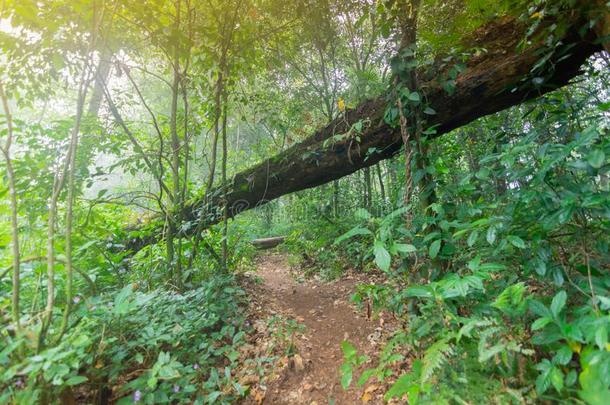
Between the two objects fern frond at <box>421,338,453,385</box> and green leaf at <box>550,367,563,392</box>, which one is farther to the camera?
fern frond at <box>421,338,453,385</box>

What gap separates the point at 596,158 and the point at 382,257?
A: 1.13 m

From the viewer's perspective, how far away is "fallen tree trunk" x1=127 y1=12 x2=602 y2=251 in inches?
102

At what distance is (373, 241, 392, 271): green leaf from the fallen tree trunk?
1.59m

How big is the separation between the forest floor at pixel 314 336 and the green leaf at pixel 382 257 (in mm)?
1230

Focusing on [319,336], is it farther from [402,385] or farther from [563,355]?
[563,355]

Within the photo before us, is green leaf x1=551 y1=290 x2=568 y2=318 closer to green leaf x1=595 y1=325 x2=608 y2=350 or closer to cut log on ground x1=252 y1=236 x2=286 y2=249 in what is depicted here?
green leaf x1=595 y1=325 x2=608 y2=350

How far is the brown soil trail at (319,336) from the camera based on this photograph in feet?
7.10

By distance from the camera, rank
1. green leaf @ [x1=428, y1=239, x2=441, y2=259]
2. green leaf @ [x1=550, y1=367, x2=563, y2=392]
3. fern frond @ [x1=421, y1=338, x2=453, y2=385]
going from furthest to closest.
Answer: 1. green leaf @ [x1=428, y1=239, x2=441, y2=259]
2. fern frond @ [x1=421, y1=338, x2=453, y2=385]
3. green leaf @ [x1=550, y1=367, x2=563, y2=392]

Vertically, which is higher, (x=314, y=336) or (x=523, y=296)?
(x=523, y=296)

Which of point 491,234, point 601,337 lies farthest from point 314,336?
point 601,337

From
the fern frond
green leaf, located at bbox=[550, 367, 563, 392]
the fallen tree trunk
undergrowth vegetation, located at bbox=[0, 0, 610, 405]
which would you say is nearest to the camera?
green leaf, located at bbox=[550, 367, 563, 392]

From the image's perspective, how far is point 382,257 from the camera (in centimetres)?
144

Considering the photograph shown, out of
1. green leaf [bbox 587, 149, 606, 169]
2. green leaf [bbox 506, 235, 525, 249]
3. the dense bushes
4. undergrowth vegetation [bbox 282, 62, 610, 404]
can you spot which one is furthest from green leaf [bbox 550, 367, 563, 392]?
the dense bushes

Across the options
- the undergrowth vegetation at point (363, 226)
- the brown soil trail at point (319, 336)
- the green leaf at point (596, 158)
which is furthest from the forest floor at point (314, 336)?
the green leaf at point (596, 158)
